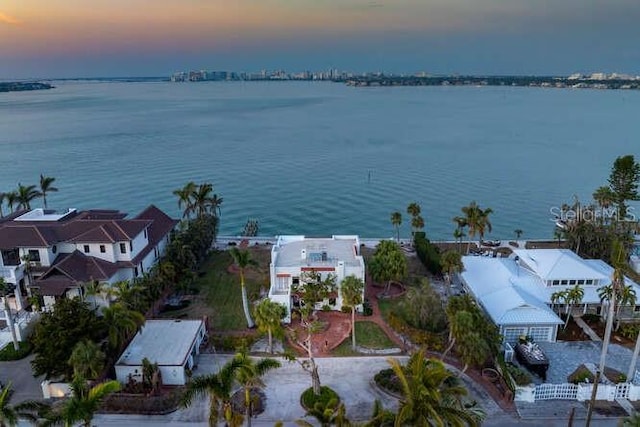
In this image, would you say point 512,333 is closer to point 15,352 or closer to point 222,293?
point 222,293

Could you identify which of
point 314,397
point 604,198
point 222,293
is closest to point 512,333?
point 314,397

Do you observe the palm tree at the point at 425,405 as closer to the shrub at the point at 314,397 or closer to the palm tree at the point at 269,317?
the shrub at the point at 314,397

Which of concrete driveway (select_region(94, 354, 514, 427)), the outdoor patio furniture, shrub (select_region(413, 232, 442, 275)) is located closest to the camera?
concrete driveway (select_region(94, 354, 514, 427))

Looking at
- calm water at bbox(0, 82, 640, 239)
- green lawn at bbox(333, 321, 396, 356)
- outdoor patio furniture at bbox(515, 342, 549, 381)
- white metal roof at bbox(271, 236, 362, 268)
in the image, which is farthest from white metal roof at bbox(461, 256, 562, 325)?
calm water at bbox(0, 82, 640, 239)

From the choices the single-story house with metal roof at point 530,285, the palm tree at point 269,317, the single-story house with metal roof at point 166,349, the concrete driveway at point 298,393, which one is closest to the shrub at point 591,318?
the single-story house with metal roof at point 530,285

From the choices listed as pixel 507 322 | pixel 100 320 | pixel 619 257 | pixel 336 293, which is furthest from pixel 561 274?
pixel 100 320

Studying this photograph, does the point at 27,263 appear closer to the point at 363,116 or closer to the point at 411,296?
the point at 411,296

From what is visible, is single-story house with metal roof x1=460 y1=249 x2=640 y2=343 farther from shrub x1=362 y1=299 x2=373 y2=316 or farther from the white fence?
shrub x1=362 y1=299 x2=373 y2=316

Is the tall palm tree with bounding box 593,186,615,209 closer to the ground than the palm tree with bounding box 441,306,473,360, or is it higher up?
higher up
